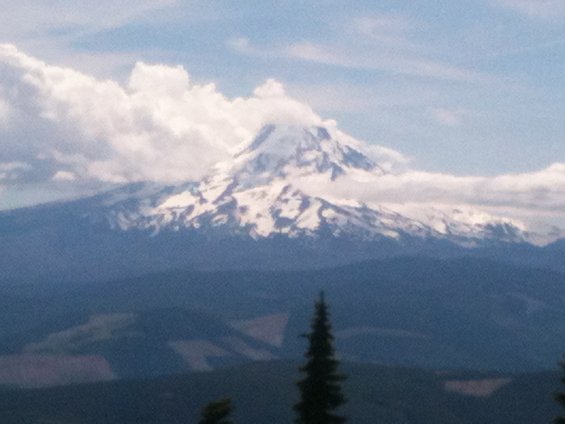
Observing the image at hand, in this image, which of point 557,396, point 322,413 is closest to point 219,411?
point 322,413

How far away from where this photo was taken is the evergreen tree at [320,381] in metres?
39.2

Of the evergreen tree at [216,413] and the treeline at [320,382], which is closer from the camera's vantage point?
the evergreen tree at [216,413]

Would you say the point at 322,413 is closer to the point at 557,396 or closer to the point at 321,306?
the point at 321,306

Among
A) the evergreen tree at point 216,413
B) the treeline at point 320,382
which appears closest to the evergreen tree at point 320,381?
the treeline at point 320,382

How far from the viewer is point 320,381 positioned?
3962cm

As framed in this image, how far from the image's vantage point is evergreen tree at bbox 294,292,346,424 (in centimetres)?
3925

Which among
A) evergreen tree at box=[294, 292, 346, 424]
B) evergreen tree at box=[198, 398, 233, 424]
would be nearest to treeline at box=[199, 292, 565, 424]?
evergreen tree at box=[294, 292, 346, 424]

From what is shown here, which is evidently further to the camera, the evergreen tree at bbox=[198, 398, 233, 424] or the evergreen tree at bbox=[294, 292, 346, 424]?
the evergreen tree at bbox=[294, 292, 346, 424]

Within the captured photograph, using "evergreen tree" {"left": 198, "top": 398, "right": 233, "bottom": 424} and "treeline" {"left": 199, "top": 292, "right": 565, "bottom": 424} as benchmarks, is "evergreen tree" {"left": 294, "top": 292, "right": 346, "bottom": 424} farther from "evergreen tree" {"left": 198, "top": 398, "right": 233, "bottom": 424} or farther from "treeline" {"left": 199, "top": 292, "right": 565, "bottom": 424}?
"evergreen tree" {"left": 198, "top": 398, "right": 233, "bottom": 424}

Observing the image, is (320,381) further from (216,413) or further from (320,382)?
(216,413)

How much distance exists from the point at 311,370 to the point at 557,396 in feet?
29.0

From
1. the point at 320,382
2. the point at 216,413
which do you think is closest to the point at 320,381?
the point at 320,382

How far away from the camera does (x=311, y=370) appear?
130ft

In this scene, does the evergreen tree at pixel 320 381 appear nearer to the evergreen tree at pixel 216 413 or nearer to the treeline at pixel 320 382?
the treeline at pixel 320 382
